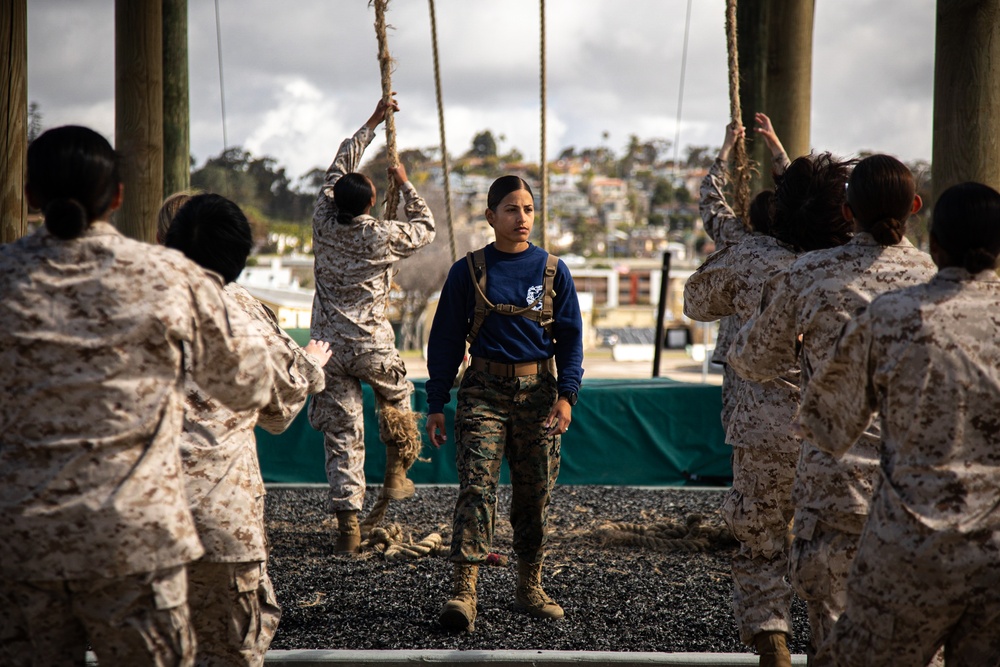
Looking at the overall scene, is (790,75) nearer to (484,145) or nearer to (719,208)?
(719,208)

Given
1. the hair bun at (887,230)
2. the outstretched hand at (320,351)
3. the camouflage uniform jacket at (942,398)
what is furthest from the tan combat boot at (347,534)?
the camouflage uniform jacket at (942,398)

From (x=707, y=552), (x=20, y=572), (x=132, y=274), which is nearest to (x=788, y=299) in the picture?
(x=132, y=274)

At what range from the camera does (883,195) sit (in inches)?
113

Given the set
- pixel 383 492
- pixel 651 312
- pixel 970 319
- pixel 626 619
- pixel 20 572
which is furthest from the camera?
pixel 651 312

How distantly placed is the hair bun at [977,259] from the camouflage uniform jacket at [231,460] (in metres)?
1.75

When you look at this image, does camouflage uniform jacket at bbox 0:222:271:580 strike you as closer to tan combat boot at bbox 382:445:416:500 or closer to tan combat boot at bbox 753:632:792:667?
tan combat boot at bbox 753:632:792:667

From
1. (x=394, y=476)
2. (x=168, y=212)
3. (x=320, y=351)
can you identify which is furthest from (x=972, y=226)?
(x=394, y=476)

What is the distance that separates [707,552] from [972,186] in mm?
3965

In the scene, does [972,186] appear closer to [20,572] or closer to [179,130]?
[20,572]

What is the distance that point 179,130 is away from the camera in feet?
23.9

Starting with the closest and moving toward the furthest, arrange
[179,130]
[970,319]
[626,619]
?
[970,319], [626,619], [179,130]

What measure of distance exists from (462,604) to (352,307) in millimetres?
2440

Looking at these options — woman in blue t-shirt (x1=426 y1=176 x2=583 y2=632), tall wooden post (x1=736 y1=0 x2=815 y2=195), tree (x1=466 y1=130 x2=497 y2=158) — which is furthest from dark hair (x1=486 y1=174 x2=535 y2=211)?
tree (x1=466 y1=130 x2=497 y2=158)

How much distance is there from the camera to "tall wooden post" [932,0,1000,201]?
14.3 ft
